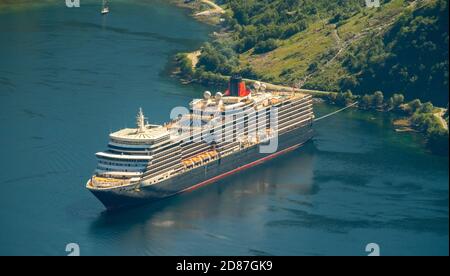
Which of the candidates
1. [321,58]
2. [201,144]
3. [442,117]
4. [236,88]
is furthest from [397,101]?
[201,144]

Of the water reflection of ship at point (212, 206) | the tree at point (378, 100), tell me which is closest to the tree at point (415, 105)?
the tree at point (378, 100)

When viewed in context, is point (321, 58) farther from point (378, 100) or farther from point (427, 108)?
point (427, 108)

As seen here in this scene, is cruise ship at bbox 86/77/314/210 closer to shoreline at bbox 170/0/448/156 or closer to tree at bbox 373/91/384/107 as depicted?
shoreline at bbox 170/0/448/156

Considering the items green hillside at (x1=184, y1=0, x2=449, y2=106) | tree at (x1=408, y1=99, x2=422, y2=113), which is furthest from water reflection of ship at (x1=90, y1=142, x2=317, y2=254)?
green hillside at (x1=184, y1=0, x2=449, y2=106)

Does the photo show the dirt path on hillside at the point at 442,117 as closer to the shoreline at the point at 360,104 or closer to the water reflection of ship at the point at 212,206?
the shoreline at the point at 360,104

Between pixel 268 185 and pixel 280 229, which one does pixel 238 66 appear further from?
pixel 280 229
